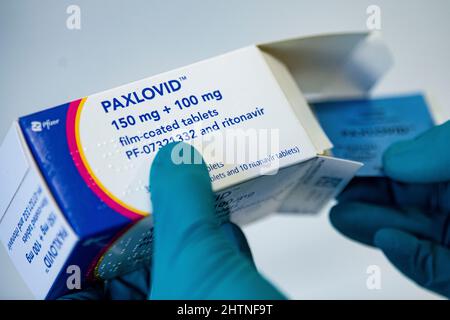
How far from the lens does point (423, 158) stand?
81 centimetres

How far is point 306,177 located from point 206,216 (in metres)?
0.26

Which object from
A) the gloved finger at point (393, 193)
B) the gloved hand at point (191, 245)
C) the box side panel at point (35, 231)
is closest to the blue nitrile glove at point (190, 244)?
the gloved hand at point (191, 245)

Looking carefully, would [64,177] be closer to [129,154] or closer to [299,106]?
[129,154]

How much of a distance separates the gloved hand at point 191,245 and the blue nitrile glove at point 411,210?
1.49 ft

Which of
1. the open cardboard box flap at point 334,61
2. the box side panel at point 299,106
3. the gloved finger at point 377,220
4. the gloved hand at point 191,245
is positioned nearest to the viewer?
the gloved hand at point 191,245

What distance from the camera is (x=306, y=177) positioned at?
2.38 ft

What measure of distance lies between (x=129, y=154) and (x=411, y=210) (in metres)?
0.68

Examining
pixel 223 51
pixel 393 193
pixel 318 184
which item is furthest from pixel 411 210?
pixel 223 51

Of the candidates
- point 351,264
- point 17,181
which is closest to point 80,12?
point 17,181

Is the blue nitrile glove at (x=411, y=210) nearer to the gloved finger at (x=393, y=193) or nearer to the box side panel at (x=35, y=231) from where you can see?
the gloved finger at (x=393, y=193)

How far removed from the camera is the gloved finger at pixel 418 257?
0.83 metres

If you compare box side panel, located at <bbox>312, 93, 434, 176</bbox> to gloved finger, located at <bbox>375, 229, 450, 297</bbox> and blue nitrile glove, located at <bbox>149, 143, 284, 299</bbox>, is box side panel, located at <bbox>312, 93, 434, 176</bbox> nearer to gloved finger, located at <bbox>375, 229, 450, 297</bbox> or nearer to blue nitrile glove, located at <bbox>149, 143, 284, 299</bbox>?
gloved finger, located at <bbox>375, 229, 450, 297</bbox>

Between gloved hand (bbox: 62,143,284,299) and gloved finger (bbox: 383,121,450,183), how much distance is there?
0.47 meters

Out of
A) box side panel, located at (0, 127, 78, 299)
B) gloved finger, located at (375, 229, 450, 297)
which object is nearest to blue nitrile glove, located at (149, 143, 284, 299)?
box side panel, located at (0, 127, 78, 299)
